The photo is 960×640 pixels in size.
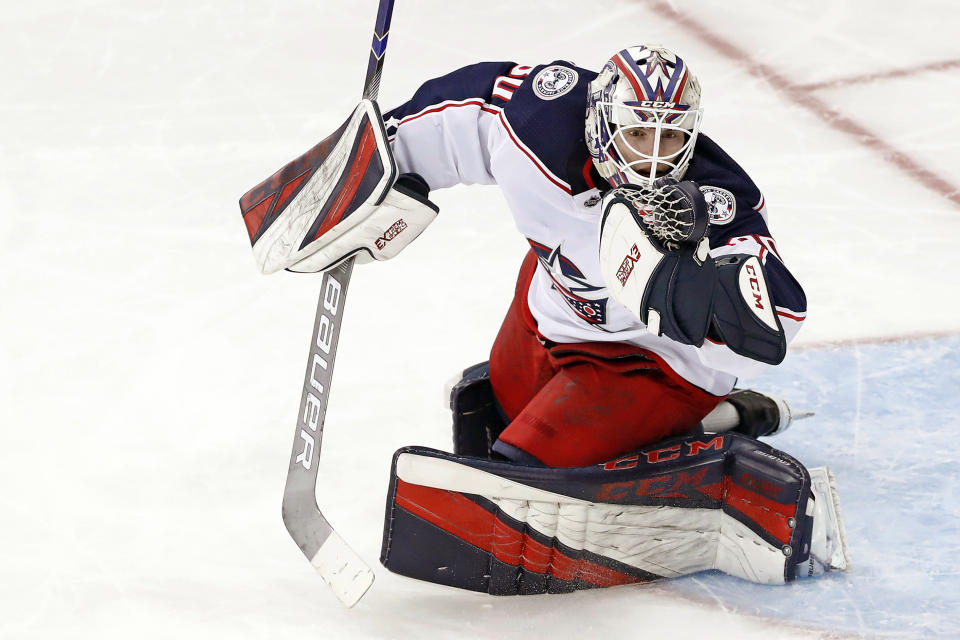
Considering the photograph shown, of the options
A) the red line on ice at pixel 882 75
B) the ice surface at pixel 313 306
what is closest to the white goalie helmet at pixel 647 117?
the ice surface at pixel 313 306

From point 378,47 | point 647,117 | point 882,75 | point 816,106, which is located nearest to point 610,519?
point 647,117

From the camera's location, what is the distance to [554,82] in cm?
238

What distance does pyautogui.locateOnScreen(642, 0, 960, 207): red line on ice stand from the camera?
4.06 m

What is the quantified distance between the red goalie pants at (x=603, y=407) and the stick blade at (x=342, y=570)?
38cm

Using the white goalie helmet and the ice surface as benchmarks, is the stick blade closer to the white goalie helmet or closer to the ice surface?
the ice surface

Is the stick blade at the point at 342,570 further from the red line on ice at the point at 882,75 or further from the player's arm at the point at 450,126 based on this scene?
the red line on ice at the point at 882,75

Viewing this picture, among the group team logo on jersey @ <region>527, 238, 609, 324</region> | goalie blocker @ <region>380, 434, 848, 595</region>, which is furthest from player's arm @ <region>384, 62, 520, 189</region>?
goalie blocker @ <region>380, 434, 848, 595</region>

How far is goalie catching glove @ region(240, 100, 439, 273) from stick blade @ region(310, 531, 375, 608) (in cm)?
55

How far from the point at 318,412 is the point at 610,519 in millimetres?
616

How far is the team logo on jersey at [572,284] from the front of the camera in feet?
8.07

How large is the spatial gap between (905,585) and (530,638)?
2.37 ft

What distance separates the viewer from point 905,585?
235 centimetres

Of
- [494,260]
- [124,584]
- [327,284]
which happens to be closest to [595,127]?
[327,284]

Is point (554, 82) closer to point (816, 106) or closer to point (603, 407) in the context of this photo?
point (603, 407)
